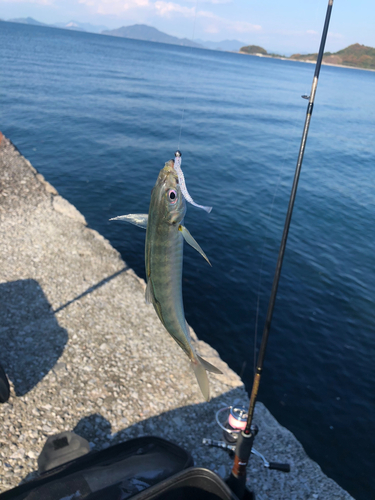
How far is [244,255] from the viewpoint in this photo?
57.0 feet

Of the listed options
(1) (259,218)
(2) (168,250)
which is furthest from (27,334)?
(1) (259,218)

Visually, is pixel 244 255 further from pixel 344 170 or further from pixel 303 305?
pixel 344 170

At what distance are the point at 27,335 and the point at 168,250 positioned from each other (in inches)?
323

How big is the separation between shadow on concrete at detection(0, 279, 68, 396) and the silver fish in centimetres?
673

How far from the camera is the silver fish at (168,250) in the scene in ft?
6.27

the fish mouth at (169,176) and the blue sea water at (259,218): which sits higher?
the fish mouth at (169,176)

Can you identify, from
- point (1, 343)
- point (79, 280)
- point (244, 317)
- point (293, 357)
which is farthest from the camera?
point (244, 317)

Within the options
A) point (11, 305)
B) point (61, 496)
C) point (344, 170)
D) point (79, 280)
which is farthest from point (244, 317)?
point (344, 170)

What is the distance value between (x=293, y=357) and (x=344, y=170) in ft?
76.4

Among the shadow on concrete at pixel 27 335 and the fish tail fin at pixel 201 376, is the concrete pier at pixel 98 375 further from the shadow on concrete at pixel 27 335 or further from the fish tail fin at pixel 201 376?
the fish tail fin at pixel 201 376

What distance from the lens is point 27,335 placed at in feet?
29.4

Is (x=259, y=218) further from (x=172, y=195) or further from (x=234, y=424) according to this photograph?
(x=172, y=195)

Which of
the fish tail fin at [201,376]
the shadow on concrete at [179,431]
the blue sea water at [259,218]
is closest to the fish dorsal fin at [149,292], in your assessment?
the fish tail fin at [201,376]

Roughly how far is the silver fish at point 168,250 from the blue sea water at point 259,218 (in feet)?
29.5
